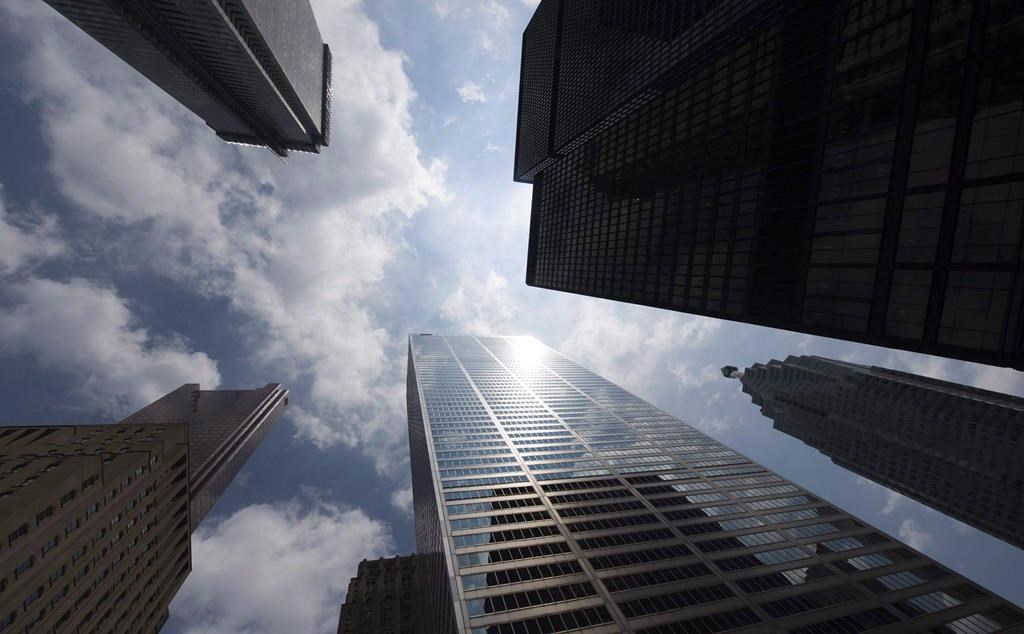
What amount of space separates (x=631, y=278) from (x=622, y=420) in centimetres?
5925

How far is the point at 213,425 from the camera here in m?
158

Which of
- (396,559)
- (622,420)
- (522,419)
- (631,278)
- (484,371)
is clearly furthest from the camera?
(484,371)

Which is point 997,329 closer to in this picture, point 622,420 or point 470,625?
point 470,625

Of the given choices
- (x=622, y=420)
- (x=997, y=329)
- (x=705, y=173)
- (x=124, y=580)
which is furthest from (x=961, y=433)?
(x=124, y=580)

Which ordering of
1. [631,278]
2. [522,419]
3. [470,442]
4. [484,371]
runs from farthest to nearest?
[484,371], [522,419], [470,442], [631,278]

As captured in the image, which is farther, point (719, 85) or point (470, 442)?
point (470, 442)

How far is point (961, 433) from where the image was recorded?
12925 centimetres

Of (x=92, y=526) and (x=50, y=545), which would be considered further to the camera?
(x=92, y=526)

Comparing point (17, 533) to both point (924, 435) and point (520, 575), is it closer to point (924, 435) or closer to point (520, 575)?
point (520, 575)

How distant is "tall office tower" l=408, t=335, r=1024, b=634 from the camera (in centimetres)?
4822

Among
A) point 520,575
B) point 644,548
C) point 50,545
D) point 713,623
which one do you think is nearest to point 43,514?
point 50,545

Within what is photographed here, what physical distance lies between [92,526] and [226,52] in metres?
98.8

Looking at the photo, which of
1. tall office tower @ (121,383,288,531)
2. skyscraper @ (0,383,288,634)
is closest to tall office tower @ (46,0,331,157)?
skyscraper @ (0,383,288,634)

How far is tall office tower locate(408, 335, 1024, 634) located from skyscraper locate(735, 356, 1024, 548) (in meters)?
92.7
